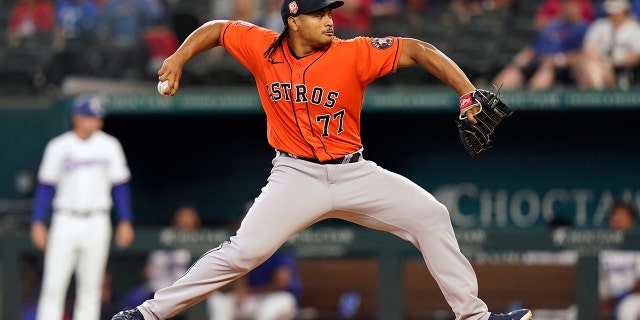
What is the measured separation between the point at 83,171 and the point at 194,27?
3.42 m

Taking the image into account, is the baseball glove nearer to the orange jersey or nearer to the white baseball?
the orange jersey

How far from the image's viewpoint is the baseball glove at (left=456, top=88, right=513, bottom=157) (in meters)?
4.86

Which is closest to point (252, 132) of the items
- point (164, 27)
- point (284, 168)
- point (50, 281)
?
point (164, 27)

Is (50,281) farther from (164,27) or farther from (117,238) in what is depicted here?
(164,27)

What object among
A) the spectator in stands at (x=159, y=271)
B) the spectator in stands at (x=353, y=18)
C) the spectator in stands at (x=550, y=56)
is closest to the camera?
the spectator in stands at (x=159, y=271)

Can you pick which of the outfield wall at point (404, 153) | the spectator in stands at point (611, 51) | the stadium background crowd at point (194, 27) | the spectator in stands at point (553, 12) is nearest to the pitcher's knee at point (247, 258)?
the outfield wall at point (404, 153)

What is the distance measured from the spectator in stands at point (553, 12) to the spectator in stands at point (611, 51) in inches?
15.6

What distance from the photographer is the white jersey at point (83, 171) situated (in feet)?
28.8

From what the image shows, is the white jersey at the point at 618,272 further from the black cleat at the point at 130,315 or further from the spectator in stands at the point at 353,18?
the black cleat at the point at 130,315

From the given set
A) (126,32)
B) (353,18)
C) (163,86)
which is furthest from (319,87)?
(126,32)

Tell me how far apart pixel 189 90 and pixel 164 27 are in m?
1.66

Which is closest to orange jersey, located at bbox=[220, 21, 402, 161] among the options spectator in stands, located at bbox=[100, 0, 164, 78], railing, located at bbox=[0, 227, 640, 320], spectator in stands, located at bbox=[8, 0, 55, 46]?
railing, located at bbox=[0, 227, 640, 320]

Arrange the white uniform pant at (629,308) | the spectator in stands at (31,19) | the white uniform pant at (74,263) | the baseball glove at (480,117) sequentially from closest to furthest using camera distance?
the baseball glove at (480,117) < the white uniform pant at (629,308) < the white uniform pant at (74,263) < the spectator in stands at (31,19)

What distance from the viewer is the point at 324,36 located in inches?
199
